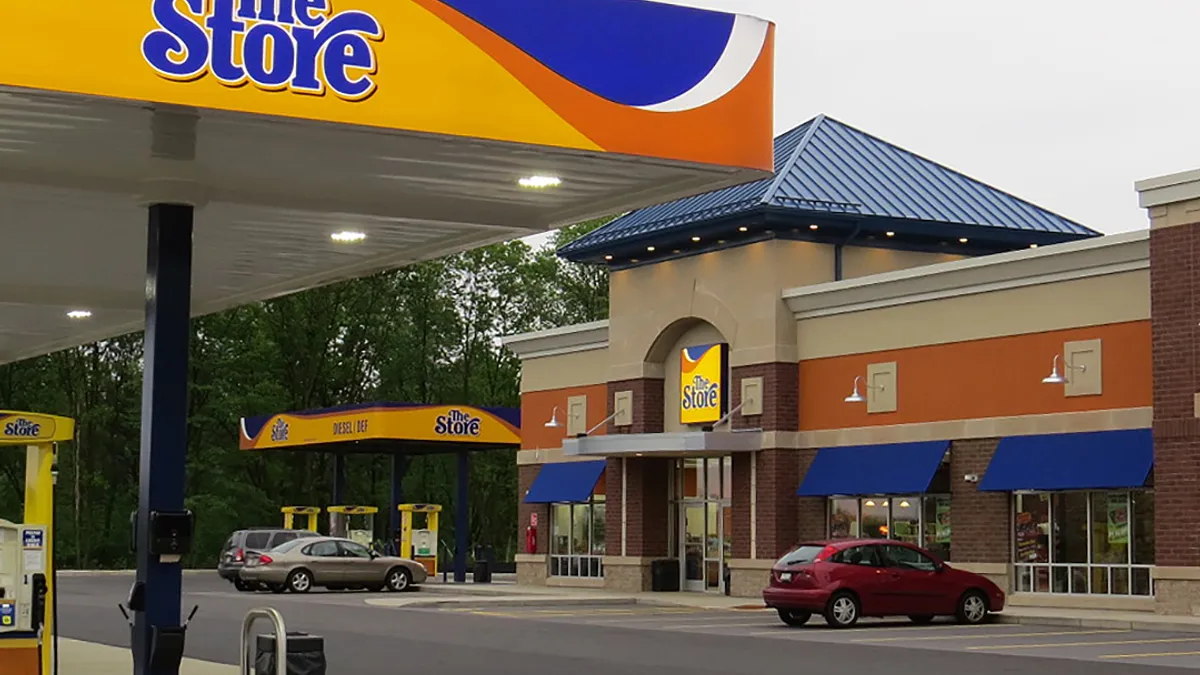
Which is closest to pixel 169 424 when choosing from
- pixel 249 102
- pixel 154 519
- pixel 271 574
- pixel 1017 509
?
pixel 154 519

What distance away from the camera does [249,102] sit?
12930mm

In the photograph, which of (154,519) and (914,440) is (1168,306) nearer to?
(914,440)

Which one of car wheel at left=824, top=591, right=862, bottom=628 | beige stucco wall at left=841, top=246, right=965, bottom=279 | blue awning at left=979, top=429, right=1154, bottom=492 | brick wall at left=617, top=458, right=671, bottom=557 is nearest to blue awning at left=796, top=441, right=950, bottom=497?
blue awning at left=979, top=429, right=1154, bottom=492

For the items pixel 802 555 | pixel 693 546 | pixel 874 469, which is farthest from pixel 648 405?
pixel 802 555

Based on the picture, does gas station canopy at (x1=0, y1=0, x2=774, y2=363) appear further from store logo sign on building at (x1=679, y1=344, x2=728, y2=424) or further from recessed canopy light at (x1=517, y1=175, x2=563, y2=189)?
store logo sign on building at (x1=679, y1=344, x2=728, y2=424)

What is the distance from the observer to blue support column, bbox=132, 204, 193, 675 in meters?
16.3

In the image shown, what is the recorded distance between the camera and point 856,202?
40875 millimetres

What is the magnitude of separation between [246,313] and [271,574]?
137 ft

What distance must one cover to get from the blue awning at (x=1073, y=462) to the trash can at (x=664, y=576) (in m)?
10.6

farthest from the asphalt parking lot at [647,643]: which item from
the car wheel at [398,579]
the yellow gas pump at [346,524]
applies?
the yellow gas pump at [346,524]

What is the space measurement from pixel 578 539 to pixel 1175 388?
66.7 ft

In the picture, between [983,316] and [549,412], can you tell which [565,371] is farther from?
[983,316]

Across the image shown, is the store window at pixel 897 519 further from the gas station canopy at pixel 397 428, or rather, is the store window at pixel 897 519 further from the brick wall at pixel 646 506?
the gas station canopy at pixel 397 428

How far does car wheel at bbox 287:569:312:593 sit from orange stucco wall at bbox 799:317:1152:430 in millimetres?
13381
